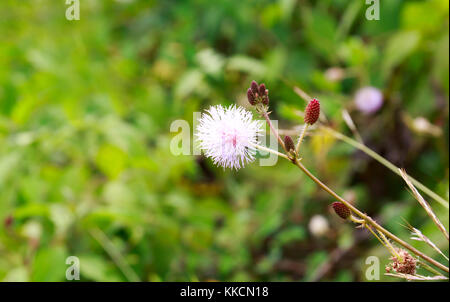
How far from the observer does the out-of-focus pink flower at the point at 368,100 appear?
3.70 ft

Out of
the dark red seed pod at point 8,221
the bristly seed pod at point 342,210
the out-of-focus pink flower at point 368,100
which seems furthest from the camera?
the out-of-focus pink flower at point 368,100

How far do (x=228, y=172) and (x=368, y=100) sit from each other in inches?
19.5

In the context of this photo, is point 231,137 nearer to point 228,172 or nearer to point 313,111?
point 313,111

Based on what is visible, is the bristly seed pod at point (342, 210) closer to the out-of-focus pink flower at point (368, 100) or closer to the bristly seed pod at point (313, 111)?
the bristly seed pod at point (313, 111)

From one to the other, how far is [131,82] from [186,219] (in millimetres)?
827

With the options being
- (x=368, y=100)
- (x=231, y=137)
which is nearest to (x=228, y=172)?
(x=368, y=100)

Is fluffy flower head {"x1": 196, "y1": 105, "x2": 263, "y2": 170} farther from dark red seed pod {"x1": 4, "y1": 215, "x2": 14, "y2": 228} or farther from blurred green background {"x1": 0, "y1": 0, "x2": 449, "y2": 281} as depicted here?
dark red seed pod {"x1": 4, "y1": 215, "x2": 14, "y2": 228}

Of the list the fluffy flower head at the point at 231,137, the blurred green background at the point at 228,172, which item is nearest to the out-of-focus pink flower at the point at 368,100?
the blurred green background at the point at 228,172

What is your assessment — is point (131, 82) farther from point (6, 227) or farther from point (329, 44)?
point (6, 227)

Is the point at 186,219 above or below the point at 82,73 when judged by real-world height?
below

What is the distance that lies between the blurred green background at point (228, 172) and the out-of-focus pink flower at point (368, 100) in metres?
0.05

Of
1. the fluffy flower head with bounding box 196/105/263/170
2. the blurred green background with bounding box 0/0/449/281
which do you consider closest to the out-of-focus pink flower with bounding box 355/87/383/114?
the blurred green background with bounding box 0/0/449/281
